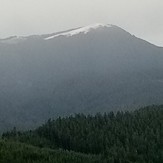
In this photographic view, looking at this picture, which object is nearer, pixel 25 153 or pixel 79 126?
pixel 25 153

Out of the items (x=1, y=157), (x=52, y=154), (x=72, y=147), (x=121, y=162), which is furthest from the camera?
(x=72, y=147)

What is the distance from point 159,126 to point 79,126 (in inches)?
1294

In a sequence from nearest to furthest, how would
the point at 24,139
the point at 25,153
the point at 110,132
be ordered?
the point at 25,153 → the point at 24,139 → the point at 110,132

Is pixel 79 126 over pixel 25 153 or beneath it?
beneath

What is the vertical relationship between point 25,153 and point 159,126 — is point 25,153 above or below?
above

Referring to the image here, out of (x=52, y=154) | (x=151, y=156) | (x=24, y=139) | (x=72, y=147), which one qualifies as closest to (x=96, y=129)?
(x=72, y=147)

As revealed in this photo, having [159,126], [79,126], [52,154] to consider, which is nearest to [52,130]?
[79,126]

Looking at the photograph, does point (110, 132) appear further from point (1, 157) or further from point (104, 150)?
point (1, 157)

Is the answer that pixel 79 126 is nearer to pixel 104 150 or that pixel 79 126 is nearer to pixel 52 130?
pixel 52 130

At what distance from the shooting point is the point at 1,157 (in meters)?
86.1

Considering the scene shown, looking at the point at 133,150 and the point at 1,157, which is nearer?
the point at 1,157

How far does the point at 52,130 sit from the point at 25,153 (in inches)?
3822

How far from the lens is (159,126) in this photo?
656ft

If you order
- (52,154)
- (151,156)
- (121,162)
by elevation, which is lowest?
(151,156)
